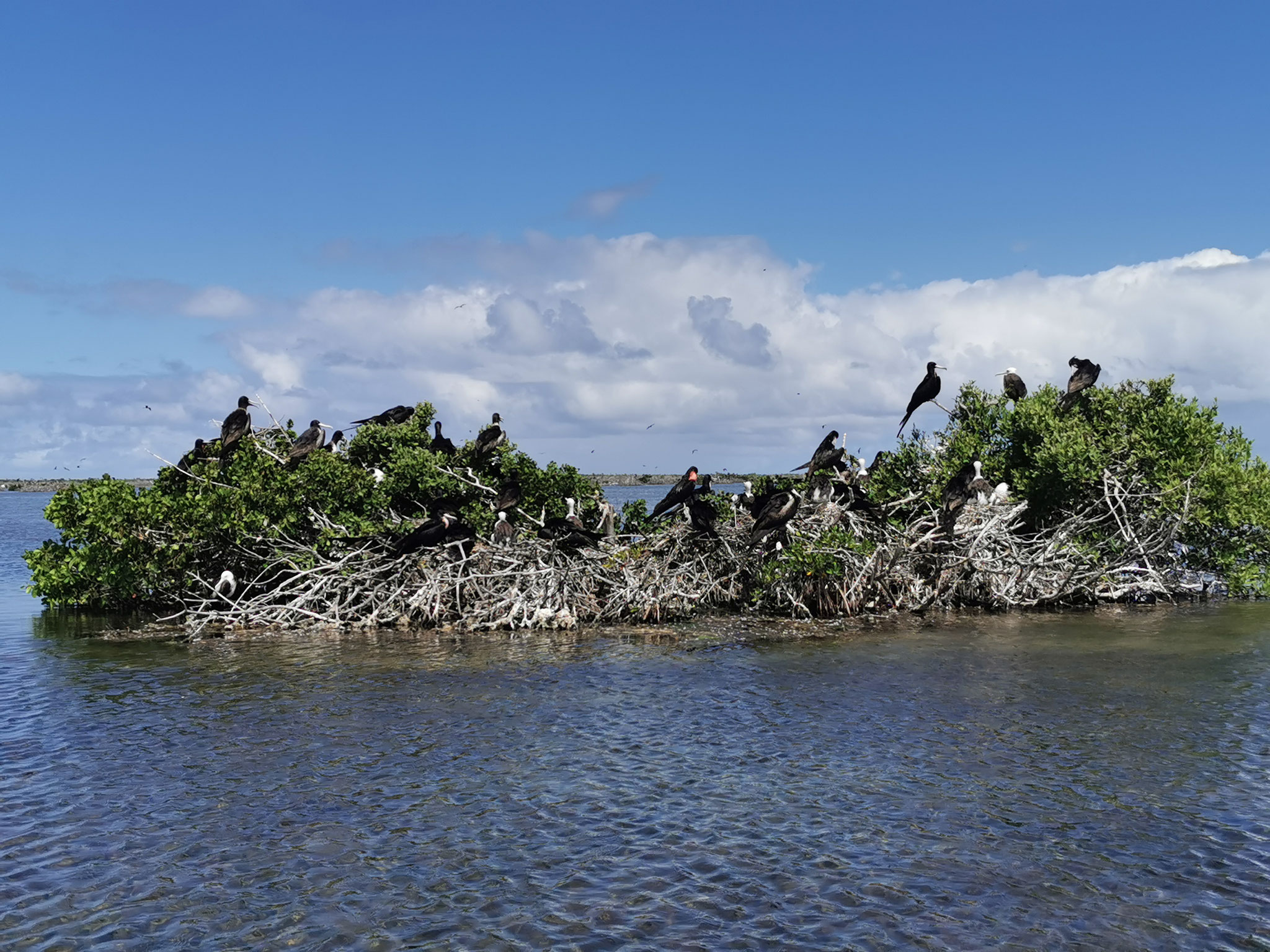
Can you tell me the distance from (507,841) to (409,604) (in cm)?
1047

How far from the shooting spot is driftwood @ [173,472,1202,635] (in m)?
17.9

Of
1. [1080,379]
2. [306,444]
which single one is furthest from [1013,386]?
[306,444]

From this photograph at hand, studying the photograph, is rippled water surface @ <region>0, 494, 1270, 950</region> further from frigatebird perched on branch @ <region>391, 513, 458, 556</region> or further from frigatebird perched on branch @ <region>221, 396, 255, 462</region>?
frigatebird perched on branch @ <region>221, 396, 255, 462</region>

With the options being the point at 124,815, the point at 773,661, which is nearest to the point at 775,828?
the point at 124,815

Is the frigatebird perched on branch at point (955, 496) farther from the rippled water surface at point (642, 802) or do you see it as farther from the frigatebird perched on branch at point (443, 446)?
the frigatebird perched on branch at point (443, 446)

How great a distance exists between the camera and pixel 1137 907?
6.80m

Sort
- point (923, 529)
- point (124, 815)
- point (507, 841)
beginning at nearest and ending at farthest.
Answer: point (507, 841) → point (124, 815) → point (923, 529)

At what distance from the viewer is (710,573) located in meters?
19.0

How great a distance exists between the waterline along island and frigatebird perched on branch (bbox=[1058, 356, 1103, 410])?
0.04m

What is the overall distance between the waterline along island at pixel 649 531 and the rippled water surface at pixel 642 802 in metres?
3.14

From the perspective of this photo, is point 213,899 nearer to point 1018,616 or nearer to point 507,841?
point 507,841

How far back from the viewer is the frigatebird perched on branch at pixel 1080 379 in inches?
827

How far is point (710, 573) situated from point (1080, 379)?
8.94m

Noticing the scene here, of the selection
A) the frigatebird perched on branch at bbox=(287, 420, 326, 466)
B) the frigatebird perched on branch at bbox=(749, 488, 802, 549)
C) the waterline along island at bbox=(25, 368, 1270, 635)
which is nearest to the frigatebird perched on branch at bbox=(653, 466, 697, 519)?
the waterline along island at bbox=(25, 368, 1270, 635)
